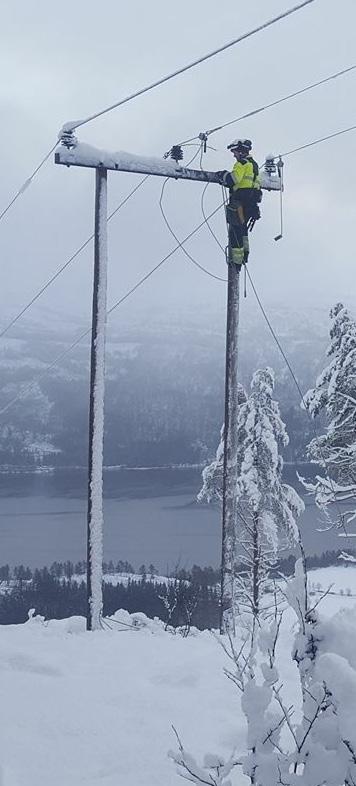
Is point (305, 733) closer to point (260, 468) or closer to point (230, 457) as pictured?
point (230, 457)

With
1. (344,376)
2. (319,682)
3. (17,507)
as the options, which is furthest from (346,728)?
(17,507)

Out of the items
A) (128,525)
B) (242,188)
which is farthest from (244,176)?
(128,525)

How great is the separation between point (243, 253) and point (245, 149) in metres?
1.58

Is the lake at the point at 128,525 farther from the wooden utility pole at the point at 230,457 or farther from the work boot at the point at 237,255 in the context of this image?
the work boot at the point at 237,255

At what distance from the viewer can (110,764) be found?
4.58 meters

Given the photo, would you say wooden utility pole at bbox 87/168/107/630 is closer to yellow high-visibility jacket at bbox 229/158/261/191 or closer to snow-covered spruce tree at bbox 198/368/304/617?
yellow high-visibility jacket at bbox 229/158/261/191

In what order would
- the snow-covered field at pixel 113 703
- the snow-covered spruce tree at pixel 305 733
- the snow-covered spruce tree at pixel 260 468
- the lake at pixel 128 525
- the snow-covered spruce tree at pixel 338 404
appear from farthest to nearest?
the lake at pixel 128 525
the snow-covered spruce tree at pixel 260 468
the snow-covered spruce tree at pixel 338 404
the snow-covered field at pixel 113 703
the snow-covered spruce tree at pixel 305 733

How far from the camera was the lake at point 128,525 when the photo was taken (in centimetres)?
7906

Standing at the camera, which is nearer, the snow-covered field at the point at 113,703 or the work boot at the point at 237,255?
the snow-covered field at the point at 113,703

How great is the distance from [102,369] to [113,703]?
5.63m

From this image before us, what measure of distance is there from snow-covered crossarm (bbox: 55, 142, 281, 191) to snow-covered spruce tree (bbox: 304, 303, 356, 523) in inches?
394

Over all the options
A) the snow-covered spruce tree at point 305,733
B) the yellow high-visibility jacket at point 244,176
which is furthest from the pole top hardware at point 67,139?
the snow-covered spruce tree at point 305,733

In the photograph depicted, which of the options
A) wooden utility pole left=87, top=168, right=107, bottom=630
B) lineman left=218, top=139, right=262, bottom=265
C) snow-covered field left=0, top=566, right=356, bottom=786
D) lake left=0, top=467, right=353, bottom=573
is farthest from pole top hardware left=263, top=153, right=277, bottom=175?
lake left=0, top=467, right=353, bottom=573

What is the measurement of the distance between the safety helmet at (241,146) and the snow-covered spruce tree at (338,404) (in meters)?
10.00
